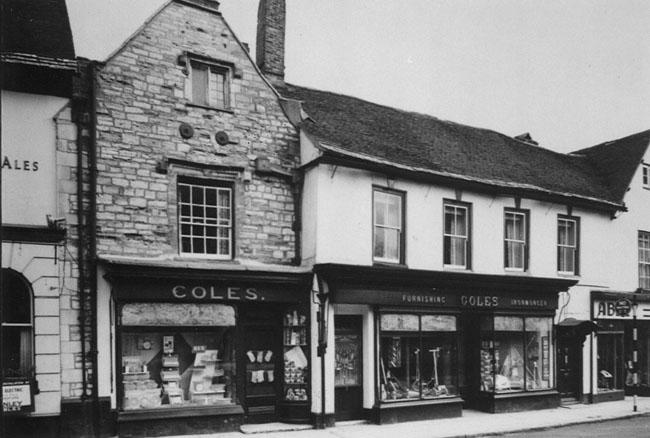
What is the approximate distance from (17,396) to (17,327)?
127 centimetres

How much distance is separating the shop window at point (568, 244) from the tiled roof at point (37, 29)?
14.6m

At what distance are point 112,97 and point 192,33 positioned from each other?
2443 millimetres

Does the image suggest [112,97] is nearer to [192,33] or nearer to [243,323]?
[192,33]

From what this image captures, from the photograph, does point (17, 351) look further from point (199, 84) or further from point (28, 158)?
point (199, 84)

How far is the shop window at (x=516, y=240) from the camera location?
57.8 ft

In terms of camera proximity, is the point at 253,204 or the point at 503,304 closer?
the point at 253,204

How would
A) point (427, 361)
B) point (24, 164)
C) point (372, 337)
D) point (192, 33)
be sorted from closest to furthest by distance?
1. point (24, 164)
2. point (192, 33)
3. point (372, 337)
4. point (427, 361)

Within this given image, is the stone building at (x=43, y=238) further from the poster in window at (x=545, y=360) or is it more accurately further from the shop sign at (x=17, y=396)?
the poster in window at (x=545, y=360)

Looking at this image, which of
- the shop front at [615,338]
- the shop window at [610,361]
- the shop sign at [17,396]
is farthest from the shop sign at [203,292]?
the shop window at [610,361]

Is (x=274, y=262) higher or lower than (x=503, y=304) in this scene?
higher

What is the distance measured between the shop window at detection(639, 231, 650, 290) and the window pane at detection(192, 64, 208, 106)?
16.1 meters

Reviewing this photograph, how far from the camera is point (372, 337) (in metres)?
14.6

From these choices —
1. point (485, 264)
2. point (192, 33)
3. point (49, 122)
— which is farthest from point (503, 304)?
point (49, 122)

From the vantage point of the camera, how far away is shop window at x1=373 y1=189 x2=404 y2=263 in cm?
1513
